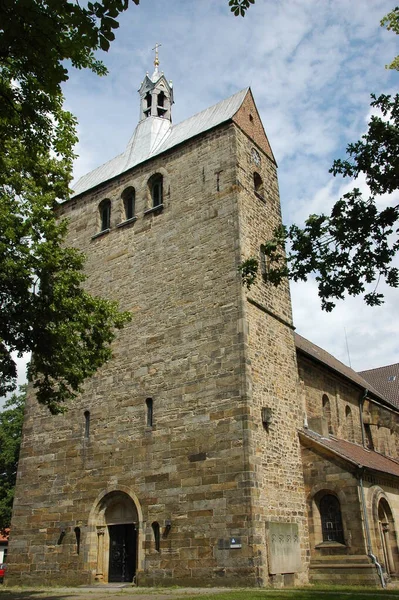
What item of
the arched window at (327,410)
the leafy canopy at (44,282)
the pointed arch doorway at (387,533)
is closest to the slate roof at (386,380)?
the arched window at (327,410)

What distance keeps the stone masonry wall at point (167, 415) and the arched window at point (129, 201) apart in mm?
249

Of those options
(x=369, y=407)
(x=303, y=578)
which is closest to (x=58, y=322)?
(x=303, y=578)

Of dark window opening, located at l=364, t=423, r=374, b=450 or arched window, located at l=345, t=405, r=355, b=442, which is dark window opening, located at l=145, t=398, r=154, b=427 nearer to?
arched window, located at l=345, t=405, r=355, b=442

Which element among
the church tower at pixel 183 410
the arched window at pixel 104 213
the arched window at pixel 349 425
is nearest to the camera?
the church tower at pixel 183 410

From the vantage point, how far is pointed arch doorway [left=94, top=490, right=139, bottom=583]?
57.9 feet

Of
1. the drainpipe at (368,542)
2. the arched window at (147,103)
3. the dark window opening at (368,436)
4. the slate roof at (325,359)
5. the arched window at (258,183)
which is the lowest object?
the drainpipe at (368,542)

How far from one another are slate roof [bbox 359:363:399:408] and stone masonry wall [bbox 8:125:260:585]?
21.3 meters

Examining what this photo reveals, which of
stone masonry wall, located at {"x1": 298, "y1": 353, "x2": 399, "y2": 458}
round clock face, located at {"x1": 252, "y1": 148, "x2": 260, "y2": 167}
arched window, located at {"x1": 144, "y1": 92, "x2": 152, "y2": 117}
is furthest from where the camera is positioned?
arched window, located at {"x1": 144, "y1": 92, "x2": 152, "y2": 117}

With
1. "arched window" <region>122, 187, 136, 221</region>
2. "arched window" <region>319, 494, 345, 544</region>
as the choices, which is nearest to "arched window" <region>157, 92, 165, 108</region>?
"arched window" <region>122, 187, 136, 221</region>

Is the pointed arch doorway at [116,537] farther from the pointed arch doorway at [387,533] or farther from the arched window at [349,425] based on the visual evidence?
the arched window at [349,425]

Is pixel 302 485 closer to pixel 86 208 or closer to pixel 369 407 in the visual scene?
pixel 369 407

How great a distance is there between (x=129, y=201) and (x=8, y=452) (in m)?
19.9

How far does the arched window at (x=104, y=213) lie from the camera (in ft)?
78.4

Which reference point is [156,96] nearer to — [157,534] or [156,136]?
[156,136]
